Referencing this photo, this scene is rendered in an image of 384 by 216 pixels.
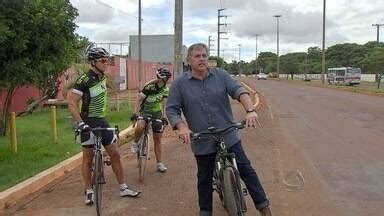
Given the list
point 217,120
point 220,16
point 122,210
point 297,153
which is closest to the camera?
point 217,120

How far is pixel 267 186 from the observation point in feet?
26.8

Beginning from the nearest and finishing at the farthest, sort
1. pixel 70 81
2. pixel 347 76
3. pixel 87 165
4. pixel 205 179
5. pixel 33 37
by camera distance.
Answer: pixel 205 179, pixel 87 165, pixel 33 37, pixel 70 81, pixel 347 76

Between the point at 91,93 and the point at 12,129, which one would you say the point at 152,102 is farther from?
the point at 12,129

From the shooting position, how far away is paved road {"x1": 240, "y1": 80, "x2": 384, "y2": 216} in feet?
24.4

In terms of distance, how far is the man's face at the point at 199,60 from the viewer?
5.51m

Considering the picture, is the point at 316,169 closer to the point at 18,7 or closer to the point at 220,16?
the point at 18,7

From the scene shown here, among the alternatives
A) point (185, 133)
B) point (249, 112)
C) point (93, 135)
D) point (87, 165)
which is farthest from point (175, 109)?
point (87, 165)

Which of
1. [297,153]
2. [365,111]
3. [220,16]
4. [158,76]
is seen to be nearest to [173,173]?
[158,76]

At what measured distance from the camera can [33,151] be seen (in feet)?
37.9

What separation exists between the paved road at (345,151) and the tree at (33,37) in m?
5.04

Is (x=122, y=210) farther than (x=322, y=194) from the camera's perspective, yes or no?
No

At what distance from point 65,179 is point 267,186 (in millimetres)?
3203

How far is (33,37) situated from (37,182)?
9.28ft

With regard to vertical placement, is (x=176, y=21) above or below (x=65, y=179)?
above
